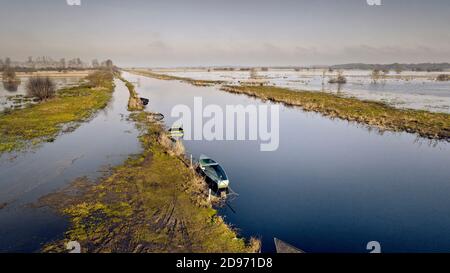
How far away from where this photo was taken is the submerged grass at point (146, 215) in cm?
1249

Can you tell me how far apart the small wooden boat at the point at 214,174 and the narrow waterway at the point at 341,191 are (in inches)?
58.8

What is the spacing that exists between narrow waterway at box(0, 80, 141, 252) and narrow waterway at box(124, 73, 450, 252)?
8.74 meters

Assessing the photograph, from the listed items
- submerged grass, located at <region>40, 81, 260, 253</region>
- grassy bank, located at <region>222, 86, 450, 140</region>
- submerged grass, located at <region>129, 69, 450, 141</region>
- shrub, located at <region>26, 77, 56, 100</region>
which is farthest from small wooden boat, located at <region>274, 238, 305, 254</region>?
shrub, located at <region>26, 77, 56, 100</region>

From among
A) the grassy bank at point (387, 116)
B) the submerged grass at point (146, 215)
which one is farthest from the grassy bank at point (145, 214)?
the grassy bank at point (387, 116)

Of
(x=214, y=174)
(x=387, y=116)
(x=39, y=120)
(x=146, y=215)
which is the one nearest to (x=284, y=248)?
(x=146, y=215)

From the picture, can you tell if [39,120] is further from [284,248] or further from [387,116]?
[387,116]

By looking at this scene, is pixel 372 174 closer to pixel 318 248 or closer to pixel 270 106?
pixel 318 248

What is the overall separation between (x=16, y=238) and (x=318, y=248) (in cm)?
1509

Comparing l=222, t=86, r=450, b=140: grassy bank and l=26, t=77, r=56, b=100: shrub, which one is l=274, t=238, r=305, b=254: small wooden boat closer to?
l=222, t=86, r=450, b=140: grassy bank

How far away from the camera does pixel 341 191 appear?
63.9 feet

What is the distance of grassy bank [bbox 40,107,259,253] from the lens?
41.0 feet

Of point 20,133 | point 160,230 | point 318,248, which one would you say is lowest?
point 318,248

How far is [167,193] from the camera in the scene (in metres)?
17.7
